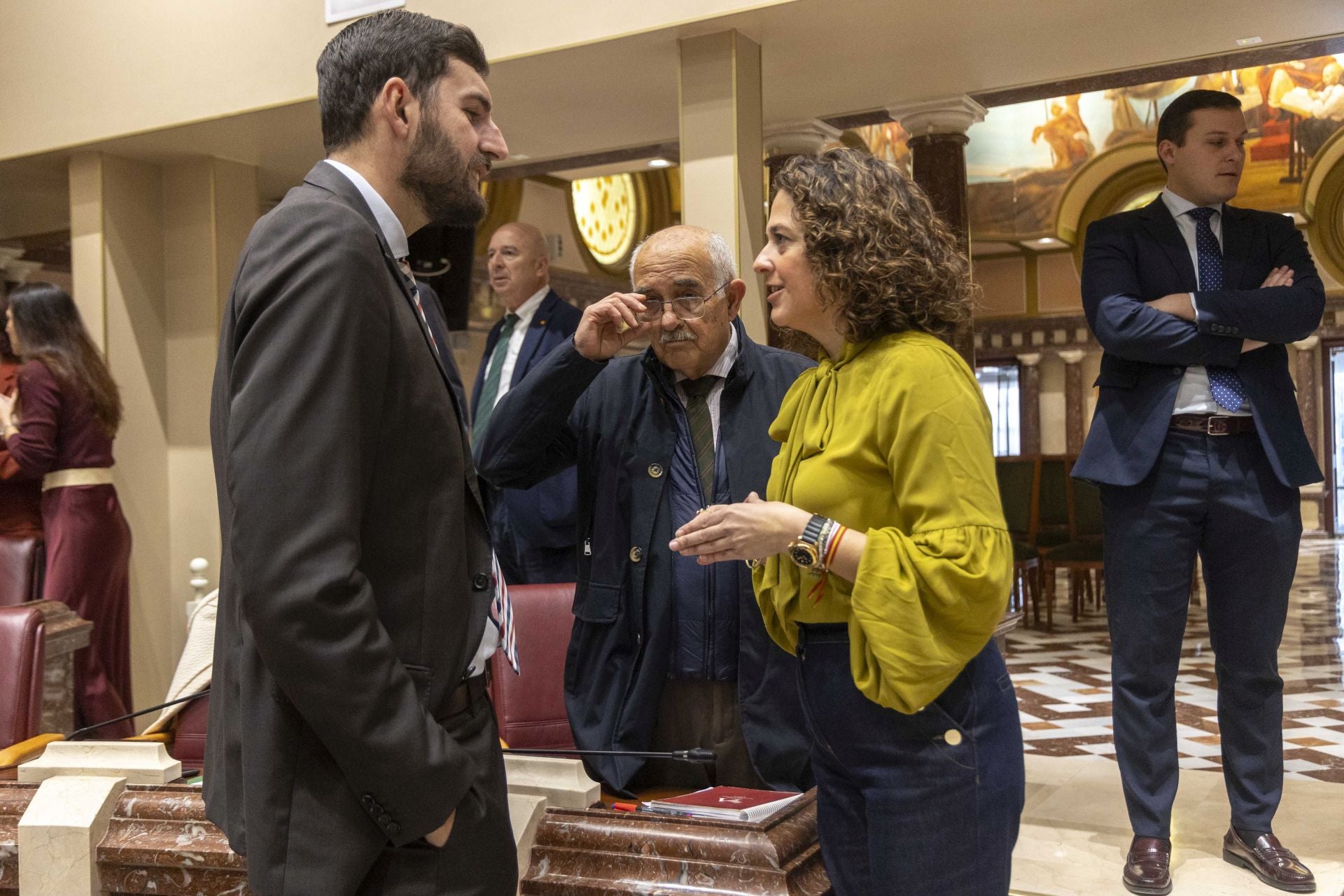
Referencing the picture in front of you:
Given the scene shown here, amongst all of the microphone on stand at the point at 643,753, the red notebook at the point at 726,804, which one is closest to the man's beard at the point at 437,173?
the microphone on stand at the point at 643,753

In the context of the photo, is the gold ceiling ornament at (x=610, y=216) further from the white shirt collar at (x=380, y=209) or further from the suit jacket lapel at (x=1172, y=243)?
the white shirt collar at (x=380, y=209)

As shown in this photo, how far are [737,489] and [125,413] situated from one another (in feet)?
13.7

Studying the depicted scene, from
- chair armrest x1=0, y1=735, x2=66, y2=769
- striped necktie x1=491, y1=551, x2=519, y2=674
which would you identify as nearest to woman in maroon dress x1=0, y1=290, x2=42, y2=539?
chair armrest x1=0, y1=735, x2=66, y2=769

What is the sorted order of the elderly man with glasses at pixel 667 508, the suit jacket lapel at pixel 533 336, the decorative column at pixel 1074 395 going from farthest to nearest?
the decorative column at pixel 1074 395 < the suit jacket lapel at pixel 533 336 < the elderly man with glasses at pixel 667 508

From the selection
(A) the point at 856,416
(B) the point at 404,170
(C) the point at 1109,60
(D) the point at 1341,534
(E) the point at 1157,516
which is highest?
(C) the point at 1109,60

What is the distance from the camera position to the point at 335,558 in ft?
4.15

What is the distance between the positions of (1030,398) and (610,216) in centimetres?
771

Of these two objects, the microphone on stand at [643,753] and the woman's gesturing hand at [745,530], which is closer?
the woman's gesturing hand at [745,530]

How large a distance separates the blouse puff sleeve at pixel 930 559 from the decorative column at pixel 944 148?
10.8ft

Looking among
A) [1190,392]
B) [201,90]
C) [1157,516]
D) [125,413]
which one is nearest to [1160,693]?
[1157,516]

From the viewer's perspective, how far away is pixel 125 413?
5.65m

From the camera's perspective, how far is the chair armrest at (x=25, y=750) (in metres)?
2.59

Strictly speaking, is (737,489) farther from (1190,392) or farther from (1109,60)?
(1109,60)

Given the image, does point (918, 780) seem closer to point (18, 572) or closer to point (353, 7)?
point (18, 572)
